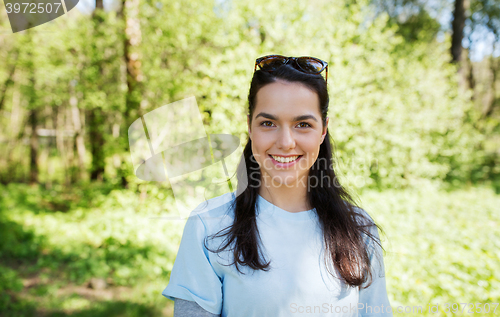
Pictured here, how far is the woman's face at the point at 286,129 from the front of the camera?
1.29m

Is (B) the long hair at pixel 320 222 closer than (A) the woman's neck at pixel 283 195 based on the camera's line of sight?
Yes

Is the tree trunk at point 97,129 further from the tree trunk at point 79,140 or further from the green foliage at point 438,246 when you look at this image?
the green foliage at point 438,246

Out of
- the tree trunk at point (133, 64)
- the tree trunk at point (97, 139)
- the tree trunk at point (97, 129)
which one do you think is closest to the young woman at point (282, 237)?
the tree trunk at point (133, 64)

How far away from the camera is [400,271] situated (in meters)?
3.86

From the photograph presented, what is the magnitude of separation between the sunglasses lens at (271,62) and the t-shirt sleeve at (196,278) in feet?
2.61

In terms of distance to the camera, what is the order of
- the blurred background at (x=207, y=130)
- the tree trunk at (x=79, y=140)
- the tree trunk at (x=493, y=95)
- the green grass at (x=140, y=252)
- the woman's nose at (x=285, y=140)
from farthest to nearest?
the tree trunk at (x=493, y=95), the tree trunk at (x=79, y=140), the blurred background at (x=207, y=130), the green grass at (x=140, y=252), the woman's nose at (x=285, y=140)

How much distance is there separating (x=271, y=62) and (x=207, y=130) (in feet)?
11.7

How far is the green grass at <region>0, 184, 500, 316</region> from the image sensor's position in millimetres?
3369

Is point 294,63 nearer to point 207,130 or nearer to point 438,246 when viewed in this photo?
point 207,130

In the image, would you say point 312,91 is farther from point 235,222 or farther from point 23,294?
point 23,294

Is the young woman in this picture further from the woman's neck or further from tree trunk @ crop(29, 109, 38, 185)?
tree trunk @ crop(29, 109, 38, 185)

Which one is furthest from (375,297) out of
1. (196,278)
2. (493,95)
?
(493,95)

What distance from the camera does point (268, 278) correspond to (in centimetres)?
118

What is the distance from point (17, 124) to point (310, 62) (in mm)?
11885
